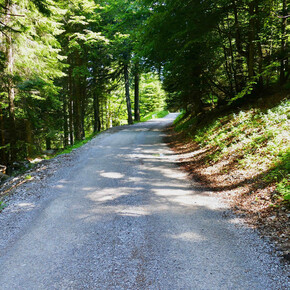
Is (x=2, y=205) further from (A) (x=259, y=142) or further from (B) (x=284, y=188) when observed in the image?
(A) (x=259, y=142)

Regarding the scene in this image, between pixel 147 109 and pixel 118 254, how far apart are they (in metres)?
42.1

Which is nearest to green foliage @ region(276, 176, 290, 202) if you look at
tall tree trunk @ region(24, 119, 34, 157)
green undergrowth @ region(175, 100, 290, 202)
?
green undergrowth @ region(175, 100, 290, 202)

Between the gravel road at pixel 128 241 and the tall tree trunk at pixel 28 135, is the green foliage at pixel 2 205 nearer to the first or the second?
the gravel road at pixel 128 241

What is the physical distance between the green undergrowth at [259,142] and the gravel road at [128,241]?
4.69 feet

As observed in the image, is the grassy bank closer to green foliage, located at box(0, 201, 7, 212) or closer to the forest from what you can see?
the forest

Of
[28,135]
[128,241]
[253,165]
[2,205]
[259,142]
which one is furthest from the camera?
[28,135]

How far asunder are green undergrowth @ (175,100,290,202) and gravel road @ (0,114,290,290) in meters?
1.43

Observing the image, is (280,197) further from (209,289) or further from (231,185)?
(209,289)

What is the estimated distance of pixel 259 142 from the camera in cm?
639

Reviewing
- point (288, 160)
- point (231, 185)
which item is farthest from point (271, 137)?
point (231, 185)

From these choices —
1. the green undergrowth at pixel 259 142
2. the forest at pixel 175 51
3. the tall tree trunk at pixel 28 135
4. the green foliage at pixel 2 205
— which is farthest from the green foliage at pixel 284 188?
the tall tree trunk at pixel 28 135

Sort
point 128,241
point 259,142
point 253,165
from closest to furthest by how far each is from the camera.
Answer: point 128,241, point 253,165, point 259,142

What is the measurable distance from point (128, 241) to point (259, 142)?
5.03 metres

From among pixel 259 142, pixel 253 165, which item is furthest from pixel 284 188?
pixel 259 142
